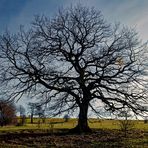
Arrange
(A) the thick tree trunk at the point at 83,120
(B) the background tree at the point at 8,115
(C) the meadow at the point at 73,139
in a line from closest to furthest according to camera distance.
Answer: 1. (C) the meadow at the point at 73,139
2. (A) the thick tree trunk at the point at 83,120
3. (B) the background tree at the point at 8,115

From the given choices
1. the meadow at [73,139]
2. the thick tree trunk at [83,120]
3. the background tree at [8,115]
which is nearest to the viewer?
the meadow at [73,139]

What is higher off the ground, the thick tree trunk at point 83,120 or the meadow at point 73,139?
the thick tree trunk at point 83,120

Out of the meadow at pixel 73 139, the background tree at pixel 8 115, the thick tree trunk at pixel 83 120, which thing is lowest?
the meadow at pixel 73 139

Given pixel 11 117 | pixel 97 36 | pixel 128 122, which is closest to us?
pixel 128 122

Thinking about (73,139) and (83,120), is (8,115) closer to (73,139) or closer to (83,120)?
(83,120)

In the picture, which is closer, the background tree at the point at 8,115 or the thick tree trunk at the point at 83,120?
the thick tree trunk at the point at 83,120

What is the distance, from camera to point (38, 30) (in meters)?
36.5

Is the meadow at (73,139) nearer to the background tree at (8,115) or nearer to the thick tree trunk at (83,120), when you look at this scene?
the thick tree trunk at (83,120)

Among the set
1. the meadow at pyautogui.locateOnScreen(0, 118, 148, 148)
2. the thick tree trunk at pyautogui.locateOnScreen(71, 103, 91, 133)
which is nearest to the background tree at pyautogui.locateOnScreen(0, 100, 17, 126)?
the thick tree trunk at pyautogui.locateOnScreen(71, 103, 91, 133)

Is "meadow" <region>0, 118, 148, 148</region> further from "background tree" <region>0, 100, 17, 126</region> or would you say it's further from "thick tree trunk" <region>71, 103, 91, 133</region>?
"background tree" <region>0, 100, 17, 126</region>

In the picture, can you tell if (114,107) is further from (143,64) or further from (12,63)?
(12,63)

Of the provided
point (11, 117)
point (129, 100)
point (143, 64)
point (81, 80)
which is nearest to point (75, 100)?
point (81, 80)

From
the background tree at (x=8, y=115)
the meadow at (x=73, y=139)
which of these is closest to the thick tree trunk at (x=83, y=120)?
the meadow at (x=73, y=139)

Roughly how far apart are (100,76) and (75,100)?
3560 millimetres
